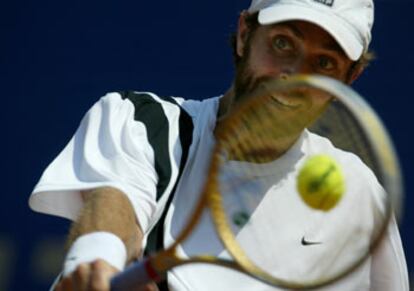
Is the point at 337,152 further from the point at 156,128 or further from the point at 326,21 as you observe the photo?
the point at 156,128

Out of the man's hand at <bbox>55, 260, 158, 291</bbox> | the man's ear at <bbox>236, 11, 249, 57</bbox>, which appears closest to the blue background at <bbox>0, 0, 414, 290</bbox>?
the man's ear at <bbox>236, 11, 249, 57</bbox>

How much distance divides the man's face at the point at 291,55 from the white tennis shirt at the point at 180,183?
0.53 feet

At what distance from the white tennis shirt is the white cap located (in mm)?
242

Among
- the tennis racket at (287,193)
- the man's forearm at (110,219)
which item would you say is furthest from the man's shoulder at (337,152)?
the man's forearm at (110,219)

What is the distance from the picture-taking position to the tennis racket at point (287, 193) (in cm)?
231

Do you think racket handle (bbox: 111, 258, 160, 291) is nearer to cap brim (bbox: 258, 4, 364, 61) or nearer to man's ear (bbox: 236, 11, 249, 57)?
cap brim (bbox: 258, 4, 364, 61)

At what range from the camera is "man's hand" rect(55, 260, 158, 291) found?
230 cm

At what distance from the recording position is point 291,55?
111 inches

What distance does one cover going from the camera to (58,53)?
169 inches

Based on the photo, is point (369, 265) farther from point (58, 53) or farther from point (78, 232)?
point (58, 53)

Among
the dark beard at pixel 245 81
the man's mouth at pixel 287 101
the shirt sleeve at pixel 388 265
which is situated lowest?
the shirt sleeve at pixel 388 265

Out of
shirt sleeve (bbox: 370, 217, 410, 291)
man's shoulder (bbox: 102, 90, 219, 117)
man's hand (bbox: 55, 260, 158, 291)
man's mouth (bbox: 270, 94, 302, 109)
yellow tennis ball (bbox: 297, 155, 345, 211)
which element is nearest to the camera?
man's hand (bbox: 55, 260, 158, 291)

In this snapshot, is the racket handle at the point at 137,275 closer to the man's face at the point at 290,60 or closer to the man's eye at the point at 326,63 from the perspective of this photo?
the man's face at the point at 290,60

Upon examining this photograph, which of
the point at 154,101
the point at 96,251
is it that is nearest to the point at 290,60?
the point at 154,101
